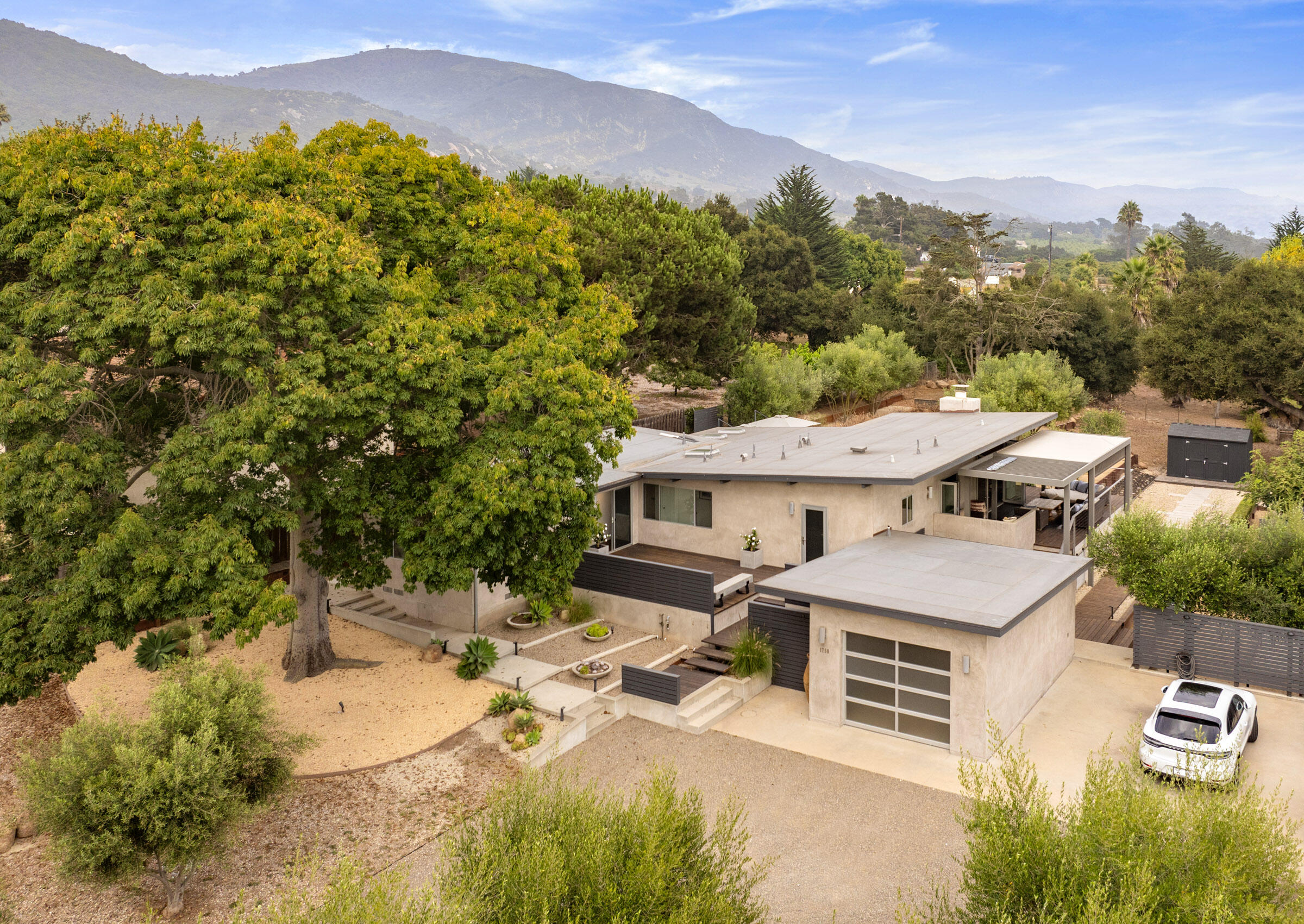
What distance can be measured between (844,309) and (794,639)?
5241 centimetres

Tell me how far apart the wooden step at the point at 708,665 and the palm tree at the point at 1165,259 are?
7918cm

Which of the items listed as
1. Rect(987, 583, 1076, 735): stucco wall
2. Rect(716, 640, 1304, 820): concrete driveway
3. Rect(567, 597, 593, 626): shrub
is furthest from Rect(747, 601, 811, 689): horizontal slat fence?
Rect(567, 597, 593, 626): shrub

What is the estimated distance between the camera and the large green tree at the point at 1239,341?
151 ft

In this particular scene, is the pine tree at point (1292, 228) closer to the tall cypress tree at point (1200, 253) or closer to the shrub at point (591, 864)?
the tall cypress tree at point (1200, 253)

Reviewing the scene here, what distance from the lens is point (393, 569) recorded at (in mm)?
22922

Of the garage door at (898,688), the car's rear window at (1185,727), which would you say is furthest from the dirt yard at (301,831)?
the car's rear window at (1185,727)

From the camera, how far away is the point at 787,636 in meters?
18.2

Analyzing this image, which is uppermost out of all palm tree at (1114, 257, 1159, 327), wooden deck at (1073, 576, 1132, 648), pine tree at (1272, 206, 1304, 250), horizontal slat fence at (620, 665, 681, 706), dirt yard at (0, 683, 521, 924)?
pine tree at (1272, 206, 1304, 250)

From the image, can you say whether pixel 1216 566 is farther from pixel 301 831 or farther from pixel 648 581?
pixel 301 831

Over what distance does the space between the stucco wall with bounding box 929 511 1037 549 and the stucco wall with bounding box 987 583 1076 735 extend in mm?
3004

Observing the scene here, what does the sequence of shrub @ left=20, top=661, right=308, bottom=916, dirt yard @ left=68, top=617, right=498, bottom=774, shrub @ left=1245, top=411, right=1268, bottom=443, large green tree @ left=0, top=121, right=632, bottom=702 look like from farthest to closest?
shrub @ left=1245, top=411, right=1268, bottom=443 → dirt yard @ left=68, top=617, right=498, bottom=774 → large green tree @ left=0, top=121, right=632, bottom=702 → shrub @ left=20, top=661, right=308, bottom=916

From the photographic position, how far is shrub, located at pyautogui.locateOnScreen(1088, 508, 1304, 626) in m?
17.6

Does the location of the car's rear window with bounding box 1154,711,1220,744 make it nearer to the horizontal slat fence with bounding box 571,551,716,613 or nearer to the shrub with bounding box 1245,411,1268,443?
the horizontal slat fence with bounding box 571,551,716,613

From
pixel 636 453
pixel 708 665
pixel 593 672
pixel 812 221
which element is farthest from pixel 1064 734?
pixel 812 221
